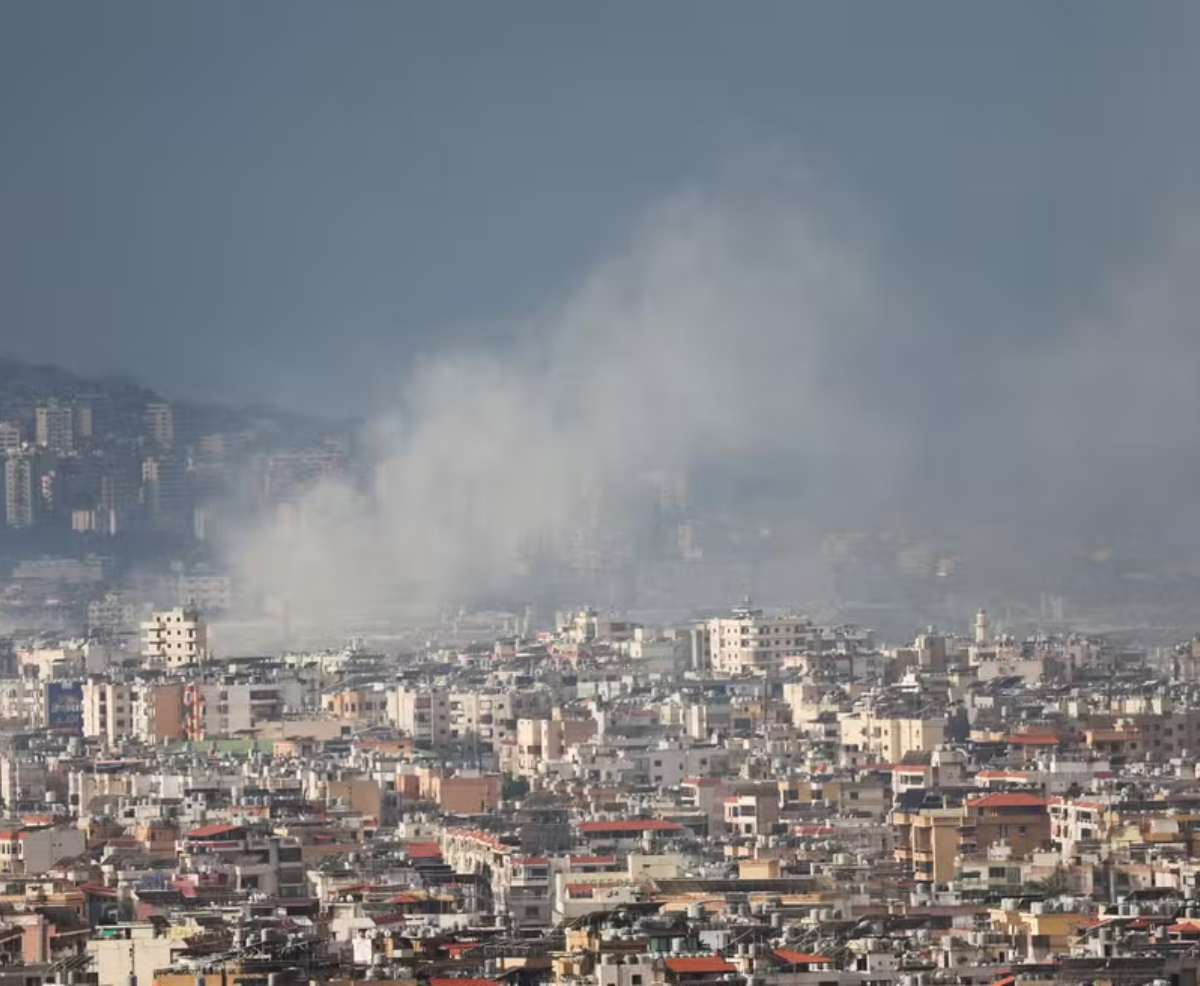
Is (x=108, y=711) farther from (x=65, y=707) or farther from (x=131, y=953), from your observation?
(x=131, y=953)

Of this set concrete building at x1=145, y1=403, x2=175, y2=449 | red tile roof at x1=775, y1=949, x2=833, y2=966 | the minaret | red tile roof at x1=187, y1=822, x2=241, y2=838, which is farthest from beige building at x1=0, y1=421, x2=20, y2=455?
red tile roof at x1=775, y1=949, x2=833, y2=966

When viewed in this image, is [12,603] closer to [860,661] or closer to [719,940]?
[860,661]

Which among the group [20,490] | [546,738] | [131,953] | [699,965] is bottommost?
[699,965]

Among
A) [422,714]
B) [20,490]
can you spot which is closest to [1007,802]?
[422,714]

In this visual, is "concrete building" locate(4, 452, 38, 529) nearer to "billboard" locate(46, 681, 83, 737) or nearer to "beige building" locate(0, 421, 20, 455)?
"beige building" locate(0, 421, 20, 455)

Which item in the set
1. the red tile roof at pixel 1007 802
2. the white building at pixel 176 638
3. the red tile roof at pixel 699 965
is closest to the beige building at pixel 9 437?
the white building at pixel 176 638

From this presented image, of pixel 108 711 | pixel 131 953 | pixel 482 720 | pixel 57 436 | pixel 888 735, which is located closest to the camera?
pixel 131 953

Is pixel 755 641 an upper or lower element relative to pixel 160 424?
lower
